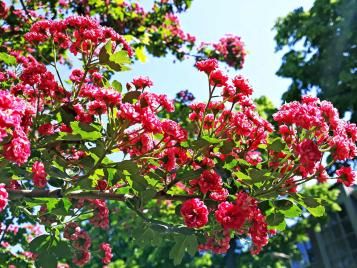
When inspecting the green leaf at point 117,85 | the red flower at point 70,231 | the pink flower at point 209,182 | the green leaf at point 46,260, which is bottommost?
the green leaf at point 46,260

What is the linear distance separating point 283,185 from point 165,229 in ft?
3.23

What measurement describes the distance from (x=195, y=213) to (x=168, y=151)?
52 cm

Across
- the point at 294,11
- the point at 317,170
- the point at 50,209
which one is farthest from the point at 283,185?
the point at 294,11

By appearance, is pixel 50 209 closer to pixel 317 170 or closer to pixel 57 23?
pixel 57 23

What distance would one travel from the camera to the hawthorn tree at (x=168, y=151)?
3092 millimetres

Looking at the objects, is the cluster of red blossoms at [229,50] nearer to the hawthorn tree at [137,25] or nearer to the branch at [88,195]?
the hawthorn tree at [137,25]

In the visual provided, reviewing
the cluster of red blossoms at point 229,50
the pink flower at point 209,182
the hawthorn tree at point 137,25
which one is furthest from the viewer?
the cluster of red blossoms at point 229,50

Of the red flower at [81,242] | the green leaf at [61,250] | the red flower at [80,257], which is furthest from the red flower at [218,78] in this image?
the red flower at [80,257]

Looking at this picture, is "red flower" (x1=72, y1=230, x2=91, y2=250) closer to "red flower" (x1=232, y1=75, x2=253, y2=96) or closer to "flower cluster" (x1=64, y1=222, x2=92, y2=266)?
"flower cluster" (x1=64, y1=222, x2=92, y2=266)

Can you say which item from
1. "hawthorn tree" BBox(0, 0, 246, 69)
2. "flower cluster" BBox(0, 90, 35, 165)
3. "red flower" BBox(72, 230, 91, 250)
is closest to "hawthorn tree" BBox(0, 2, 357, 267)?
"flower cluster" BBox(0, 90, 35, 165)

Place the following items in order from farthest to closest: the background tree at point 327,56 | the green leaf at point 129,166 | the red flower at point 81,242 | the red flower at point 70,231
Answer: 1. the background tree at point 327,56
2. the red flower at point 81,242
3. the red flower at point 70,231
4. the green leaf at point 129,166

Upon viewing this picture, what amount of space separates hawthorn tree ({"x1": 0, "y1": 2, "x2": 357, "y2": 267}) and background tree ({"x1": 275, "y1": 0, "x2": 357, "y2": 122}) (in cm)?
1328

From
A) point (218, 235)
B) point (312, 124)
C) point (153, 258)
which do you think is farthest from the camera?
point (153, 258)

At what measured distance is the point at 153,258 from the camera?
19984mm
